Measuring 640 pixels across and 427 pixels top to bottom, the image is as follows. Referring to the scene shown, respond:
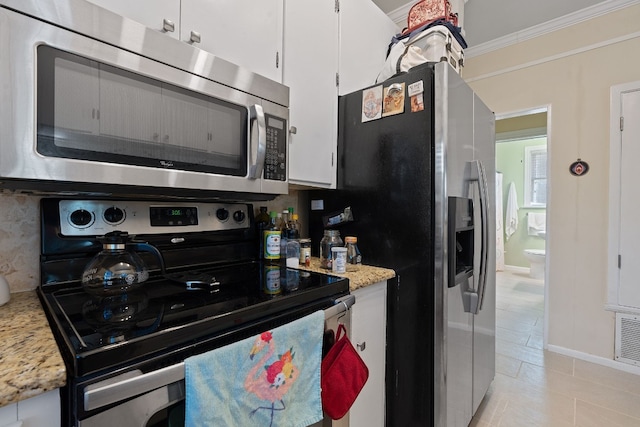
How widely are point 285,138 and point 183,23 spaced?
20.1 inches

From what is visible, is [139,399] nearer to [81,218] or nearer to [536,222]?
[81,218]

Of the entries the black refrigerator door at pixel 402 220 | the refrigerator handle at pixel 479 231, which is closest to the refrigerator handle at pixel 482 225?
the refrigerator handle at pixel 479 231

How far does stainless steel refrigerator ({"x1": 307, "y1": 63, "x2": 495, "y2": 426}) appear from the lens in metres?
1.30

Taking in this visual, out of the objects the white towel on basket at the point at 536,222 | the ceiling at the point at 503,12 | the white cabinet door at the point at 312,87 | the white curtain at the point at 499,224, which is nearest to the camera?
the white cabinet door at the point at 312,87

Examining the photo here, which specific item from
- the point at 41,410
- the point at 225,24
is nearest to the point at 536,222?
the point at 225,24

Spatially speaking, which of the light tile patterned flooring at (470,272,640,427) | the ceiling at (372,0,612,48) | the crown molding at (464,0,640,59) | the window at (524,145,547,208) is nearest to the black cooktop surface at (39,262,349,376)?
the light tile patterned flooring at (470,272,640,427)

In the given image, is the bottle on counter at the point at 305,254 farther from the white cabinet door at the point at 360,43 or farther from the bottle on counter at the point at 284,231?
the white cabinet door at the point at 360,43

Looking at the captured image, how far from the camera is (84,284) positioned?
2.81 feet

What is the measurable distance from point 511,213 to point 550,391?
4404 millimetres

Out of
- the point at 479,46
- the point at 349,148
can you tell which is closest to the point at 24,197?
the point at 349,148

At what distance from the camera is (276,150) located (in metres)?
1.21

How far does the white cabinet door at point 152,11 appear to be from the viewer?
0.86 metres

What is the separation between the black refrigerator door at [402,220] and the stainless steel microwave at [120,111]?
57 cm

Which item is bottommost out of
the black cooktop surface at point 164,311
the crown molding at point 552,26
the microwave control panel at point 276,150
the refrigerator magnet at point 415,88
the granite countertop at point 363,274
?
the granite countertop at point 363,274
